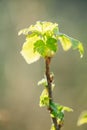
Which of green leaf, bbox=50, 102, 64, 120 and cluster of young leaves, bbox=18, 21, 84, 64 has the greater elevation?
cluster of young leaves, bbox=18, 21, 84, 64

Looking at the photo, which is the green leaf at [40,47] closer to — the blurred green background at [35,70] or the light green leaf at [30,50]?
the light green leaf at [30,50]

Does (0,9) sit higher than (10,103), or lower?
higher

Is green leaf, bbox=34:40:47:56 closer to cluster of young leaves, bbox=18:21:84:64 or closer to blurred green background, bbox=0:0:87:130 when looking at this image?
cluster of young leaves, bbox=18:21:84:64

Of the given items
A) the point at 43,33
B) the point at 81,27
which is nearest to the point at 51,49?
the point at 43,33

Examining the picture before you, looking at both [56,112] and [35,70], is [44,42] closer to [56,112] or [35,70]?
[56,112]

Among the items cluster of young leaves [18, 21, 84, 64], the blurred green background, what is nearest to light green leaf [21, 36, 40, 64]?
cluster of young leaves [18, 21, 84, 64]

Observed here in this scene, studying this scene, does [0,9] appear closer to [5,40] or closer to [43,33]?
[5,40]
